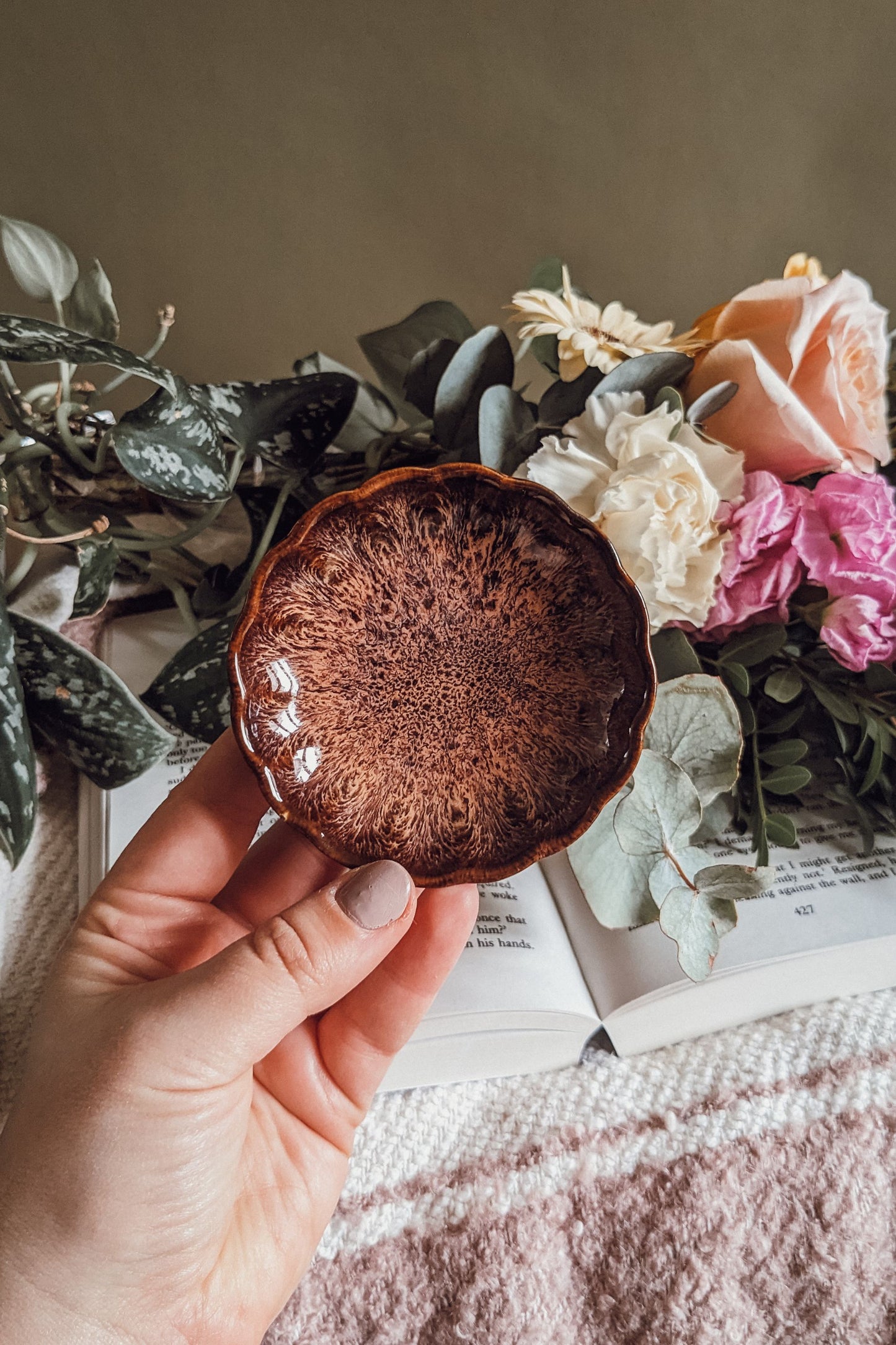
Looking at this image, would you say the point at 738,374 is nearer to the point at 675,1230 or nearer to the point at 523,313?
the point at 523,313

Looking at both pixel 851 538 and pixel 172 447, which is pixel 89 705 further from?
pixel 851 538

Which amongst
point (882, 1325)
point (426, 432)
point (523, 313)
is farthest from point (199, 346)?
point (882, 1325)

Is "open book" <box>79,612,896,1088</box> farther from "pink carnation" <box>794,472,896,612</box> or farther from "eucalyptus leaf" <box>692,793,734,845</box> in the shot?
"pink carnation" <box>794,472,896,612</box>

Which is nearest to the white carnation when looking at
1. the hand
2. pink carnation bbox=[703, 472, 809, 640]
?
pink carnation bbox=[703, 472, 809, 640]

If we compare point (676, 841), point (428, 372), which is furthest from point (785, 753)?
point (428, 372)

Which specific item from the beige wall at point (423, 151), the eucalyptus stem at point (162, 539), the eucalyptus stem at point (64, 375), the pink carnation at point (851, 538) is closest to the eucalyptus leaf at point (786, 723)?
the pink carnation at point (851, 538)

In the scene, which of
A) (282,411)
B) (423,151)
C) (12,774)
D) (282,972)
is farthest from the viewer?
(423,151)
